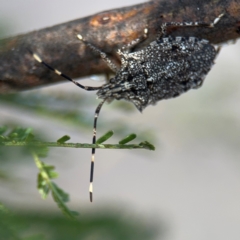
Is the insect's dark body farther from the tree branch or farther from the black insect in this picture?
the tree branch

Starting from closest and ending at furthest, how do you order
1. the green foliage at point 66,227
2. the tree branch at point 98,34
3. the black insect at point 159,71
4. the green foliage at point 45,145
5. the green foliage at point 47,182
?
the green foliage at point 66,227 → the green foliage at point 45,145 → the green foliage at point 47,182 → the tree branch at point 98,34 → the black insect at point 159,71

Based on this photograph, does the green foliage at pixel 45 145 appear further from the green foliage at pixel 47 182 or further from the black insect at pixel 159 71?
the black insect at pixel 159 71

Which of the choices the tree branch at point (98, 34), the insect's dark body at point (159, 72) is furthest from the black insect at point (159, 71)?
the tree branch at point (98, 34)

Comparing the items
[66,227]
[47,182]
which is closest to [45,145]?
→ [66,227]

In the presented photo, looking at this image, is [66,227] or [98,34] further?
[98,34]

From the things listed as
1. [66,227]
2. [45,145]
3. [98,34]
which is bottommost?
[66,227]

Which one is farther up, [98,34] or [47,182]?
[98,34]

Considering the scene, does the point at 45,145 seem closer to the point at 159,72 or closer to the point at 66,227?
the point at 66,227
